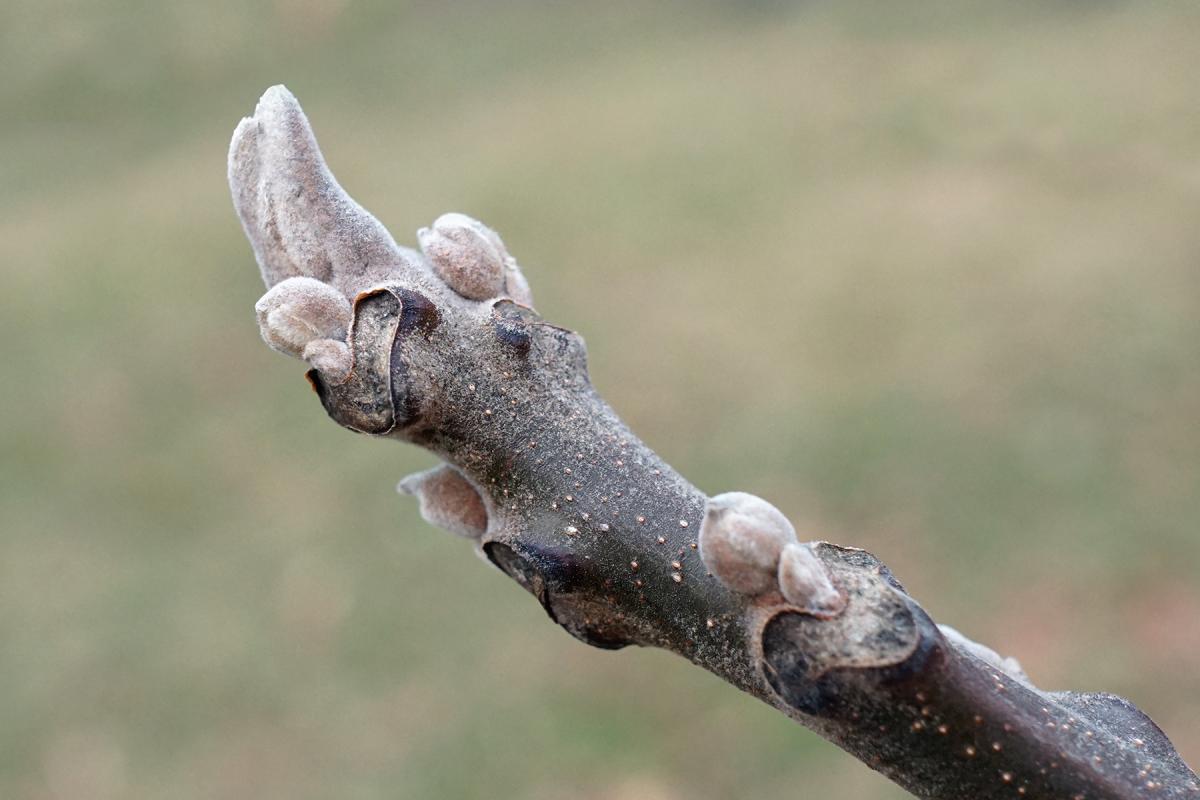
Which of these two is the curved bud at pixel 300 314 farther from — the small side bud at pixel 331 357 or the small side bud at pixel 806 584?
the small side bud at pixel 806 584

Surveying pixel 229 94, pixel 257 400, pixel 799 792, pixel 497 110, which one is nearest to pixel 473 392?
pixel 799 792

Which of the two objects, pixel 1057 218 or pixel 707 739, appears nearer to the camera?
pixel 707 739

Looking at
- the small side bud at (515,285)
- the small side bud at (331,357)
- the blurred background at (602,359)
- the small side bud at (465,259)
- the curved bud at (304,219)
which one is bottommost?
the small side bud at (331,357)

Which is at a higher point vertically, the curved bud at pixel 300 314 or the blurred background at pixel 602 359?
the blurred background at pixel 602 359

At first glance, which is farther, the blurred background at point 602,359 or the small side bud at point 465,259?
the blurred background at point 602,359

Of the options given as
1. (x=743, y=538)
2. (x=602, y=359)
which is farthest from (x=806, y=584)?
(x=602, y=359)

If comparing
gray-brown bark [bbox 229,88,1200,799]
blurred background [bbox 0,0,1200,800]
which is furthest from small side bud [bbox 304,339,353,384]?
blurred background [bbox 0,0,1200,800]

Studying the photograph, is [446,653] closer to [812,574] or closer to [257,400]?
[257,400]

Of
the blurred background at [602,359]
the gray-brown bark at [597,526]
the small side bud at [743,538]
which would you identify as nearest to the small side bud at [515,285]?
the gray-brown bark at [597,526]
